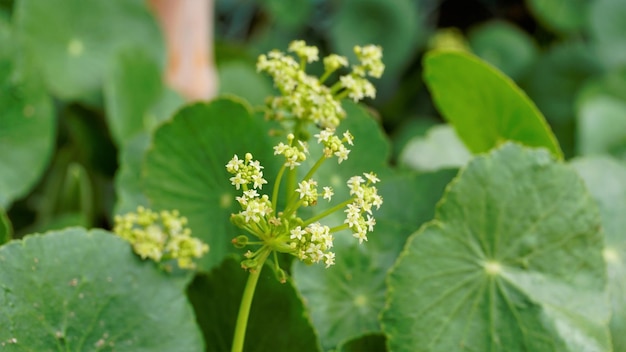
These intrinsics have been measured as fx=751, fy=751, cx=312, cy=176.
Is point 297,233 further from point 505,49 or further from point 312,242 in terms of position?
point 505,49

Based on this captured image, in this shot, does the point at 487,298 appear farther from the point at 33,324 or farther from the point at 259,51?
the point at 259,51

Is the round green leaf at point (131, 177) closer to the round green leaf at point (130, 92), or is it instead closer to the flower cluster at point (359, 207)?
the round green leaf at point (130, 92)

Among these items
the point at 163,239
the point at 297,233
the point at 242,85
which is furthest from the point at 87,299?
the point at 242,85

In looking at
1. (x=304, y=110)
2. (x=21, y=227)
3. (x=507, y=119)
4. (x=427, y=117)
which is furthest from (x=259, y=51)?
(x=304, y=110)

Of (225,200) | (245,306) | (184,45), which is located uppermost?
(184,45)

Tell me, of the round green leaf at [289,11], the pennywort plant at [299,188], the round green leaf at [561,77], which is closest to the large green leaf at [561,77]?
the round green leaf at [561,77]

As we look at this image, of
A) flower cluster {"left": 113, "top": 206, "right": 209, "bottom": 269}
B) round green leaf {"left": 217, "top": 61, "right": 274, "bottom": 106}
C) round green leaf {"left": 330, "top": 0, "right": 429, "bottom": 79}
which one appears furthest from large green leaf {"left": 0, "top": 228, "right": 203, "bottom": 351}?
round green leaf {"left": 330, "top": 0, "right": 429, "bottom": 79}
